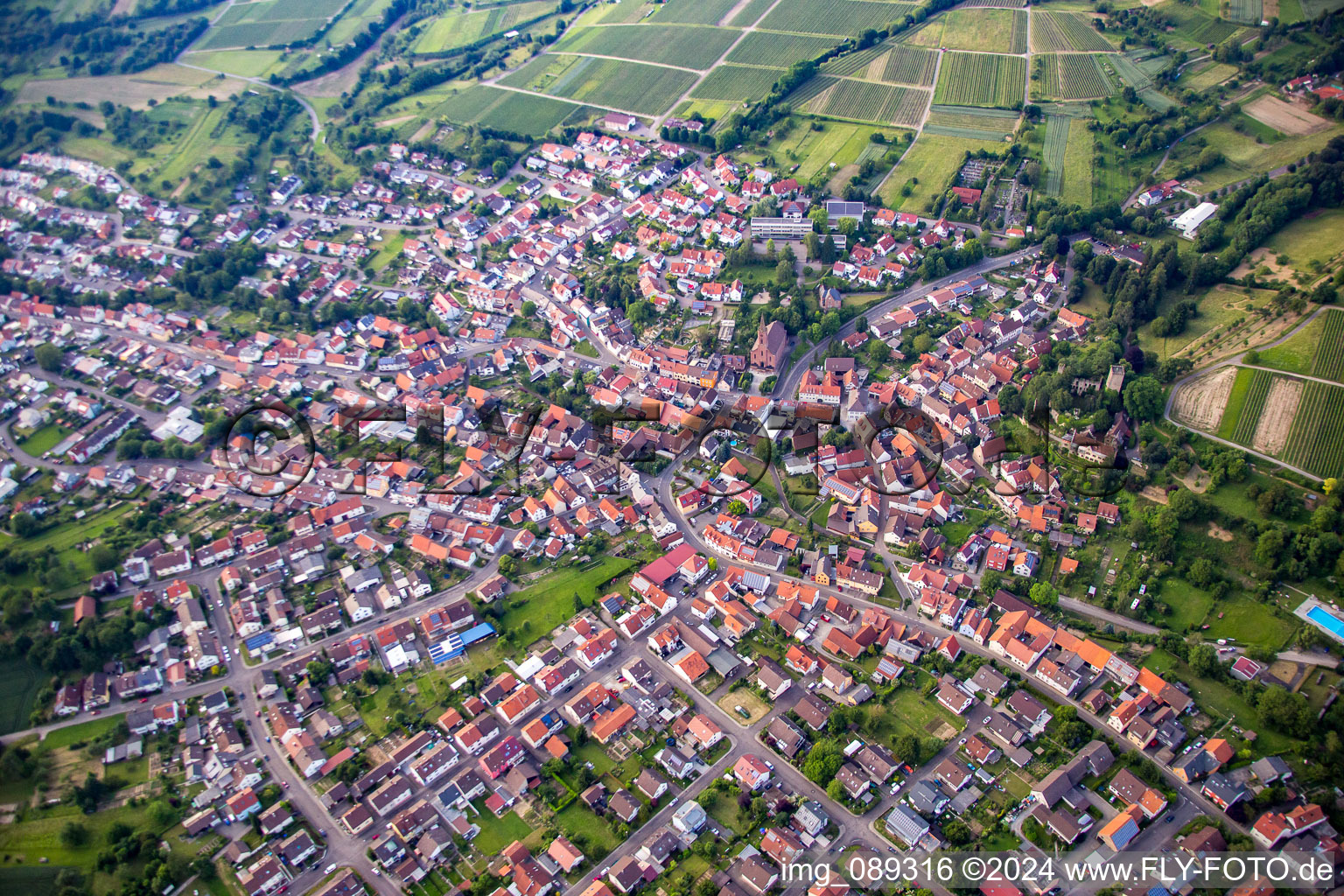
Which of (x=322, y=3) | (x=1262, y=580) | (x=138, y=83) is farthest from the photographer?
(x=322, y=3)

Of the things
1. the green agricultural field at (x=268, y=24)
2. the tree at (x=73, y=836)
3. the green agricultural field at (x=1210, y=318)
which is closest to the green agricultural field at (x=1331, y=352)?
the green agricultural field at (x=1210, y=318)

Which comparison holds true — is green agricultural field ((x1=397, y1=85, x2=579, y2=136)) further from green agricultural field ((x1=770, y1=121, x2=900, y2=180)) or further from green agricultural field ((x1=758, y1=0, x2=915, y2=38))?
green agricultural field ((x1=758, y1=0, x2=915, y2=38))

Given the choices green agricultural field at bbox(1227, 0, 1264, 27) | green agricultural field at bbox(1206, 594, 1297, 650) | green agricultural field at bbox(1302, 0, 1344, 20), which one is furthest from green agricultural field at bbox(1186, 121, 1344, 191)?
green agricultural field at bbox(1206, 594, 1297, 650)

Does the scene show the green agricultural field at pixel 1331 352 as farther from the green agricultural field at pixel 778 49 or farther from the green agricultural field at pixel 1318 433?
the green agricultural field at pixel 778 49

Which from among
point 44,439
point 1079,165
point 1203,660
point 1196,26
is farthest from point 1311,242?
point 44,439

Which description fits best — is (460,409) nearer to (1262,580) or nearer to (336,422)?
(336,422)

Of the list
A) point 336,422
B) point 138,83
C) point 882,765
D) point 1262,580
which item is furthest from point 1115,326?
point 138,83

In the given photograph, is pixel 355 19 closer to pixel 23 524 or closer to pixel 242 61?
pixel 242 61
